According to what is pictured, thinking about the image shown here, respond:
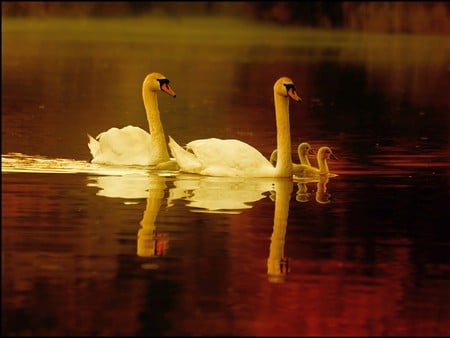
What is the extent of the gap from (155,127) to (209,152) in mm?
1319

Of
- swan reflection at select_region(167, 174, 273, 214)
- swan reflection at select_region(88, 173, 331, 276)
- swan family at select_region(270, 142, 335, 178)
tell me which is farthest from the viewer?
swan family at select_region(270, 142, 335, 178)

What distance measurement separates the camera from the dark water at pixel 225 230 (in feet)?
30.9

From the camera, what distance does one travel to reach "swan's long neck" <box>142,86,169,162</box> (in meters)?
16.0

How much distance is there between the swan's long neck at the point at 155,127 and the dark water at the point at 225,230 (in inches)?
12.8

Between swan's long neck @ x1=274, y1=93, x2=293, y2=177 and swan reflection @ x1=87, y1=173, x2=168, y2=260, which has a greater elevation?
swan's long neck @ x1=274, y1=93, x2=293, y2=177

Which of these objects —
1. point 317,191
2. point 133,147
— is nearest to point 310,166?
point 317,191

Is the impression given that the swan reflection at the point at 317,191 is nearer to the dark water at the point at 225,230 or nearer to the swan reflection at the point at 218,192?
the dark water at the point at 225,230

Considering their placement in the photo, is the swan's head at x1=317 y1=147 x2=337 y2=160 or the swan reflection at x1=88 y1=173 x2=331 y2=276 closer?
the swan reflection at x1=88 y1=173 x2=331 y2=276

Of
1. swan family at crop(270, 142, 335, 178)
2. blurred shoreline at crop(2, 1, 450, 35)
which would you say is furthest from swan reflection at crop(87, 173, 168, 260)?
blurred shoreline at crop(2, 1, 450, 35)

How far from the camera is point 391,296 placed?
32.7ft

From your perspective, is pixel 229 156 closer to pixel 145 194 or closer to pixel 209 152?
pixel 209 152

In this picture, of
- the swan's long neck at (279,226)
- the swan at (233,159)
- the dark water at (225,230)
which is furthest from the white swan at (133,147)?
the swan's long neck at (279,226)

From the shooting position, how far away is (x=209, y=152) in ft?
49.6

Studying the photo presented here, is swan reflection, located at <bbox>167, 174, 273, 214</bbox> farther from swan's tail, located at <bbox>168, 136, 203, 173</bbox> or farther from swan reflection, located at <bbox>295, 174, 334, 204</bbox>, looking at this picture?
swan reflection, located at <bbox>295, 174, 334, 204</bbox>
